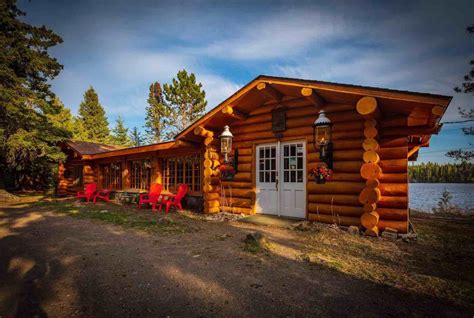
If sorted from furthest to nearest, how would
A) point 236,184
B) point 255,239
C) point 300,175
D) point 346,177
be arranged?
point 236,184 → point 300,175 → point 346,177 → point 255,239

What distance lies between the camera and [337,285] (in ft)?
8.45

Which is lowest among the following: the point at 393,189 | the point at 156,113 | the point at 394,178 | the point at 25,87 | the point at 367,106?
the point at 393,189

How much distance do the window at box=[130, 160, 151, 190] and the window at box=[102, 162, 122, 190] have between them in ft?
4.03

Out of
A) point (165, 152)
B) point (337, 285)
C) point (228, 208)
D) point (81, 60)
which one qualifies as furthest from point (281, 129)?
point (81, 60)

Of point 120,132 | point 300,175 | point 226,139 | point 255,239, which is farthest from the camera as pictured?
point 120,132

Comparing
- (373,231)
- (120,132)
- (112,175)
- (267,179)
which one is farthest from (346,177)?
(120,132)

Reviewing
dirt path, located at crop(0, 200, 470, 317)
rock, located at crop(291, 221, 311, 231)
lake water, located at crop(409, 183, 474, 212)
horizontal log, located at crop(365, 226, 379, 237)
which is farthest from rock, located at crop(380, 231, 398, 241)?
lake water, located at crop(409, 183, 474, 212)

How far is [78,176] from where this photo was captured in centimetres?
1495

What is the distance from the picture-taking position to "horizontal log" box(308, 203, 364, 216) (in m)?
5.13

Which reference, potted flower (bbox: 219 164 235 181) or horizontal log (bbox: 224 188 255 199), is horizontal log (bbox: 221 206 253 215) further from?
potted flower (bbox: 219 164 235 181)

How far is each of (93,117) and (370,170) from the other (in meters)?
35.8

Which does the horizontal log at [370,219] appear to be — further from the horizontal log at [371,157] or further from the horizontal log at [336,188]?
the horizontal log at [371,157]

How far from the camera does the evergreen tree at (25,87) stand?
9.77m

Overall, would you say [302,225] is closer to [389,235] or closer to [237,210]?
[389,235]
